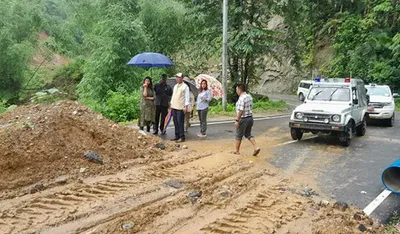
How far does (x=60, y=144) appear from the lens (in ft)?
23.6

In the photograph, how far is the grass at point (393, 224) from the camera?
17.6 feet

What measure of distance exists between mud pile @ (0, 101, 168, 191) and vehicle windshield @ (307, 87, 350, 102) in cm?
541

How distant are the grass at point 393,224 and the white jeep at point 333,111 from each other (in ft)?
15.3

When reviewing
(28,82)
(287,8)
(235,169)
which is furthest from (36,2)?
(235,169)

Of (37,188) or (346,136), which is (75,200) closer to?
(37,188)

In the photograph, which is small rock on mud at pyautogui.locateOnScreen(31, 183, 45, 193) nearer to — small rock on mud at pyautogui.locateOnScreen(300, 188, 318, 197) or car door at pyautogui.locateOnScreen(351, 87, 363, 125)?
small rock on mud at pyautogui.locateOnScreen(300, 188, 318, 197)

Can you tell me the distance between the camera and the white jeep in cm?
1054

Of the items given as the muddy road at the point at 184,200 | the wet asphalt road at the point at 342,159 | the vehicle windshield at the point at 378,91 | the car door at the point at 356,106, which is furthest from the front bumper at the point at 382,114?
the muddy road at the point at 184,200

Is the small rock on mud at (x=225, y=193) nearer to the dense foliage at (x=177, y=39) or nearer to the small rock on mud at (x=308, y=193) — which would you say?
the small rock on mud at (x=308, y=193)

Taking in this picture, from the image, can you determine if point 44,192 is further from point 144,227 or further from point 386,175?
point 386,175

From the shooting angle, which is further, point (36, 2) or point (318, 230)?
point (36, 2)

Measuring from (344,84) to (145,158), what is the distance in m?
7.07

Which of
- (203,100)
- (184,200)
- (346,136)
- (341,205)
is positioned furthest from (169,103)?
(341,205)

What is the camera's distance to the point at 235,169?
297 inches
